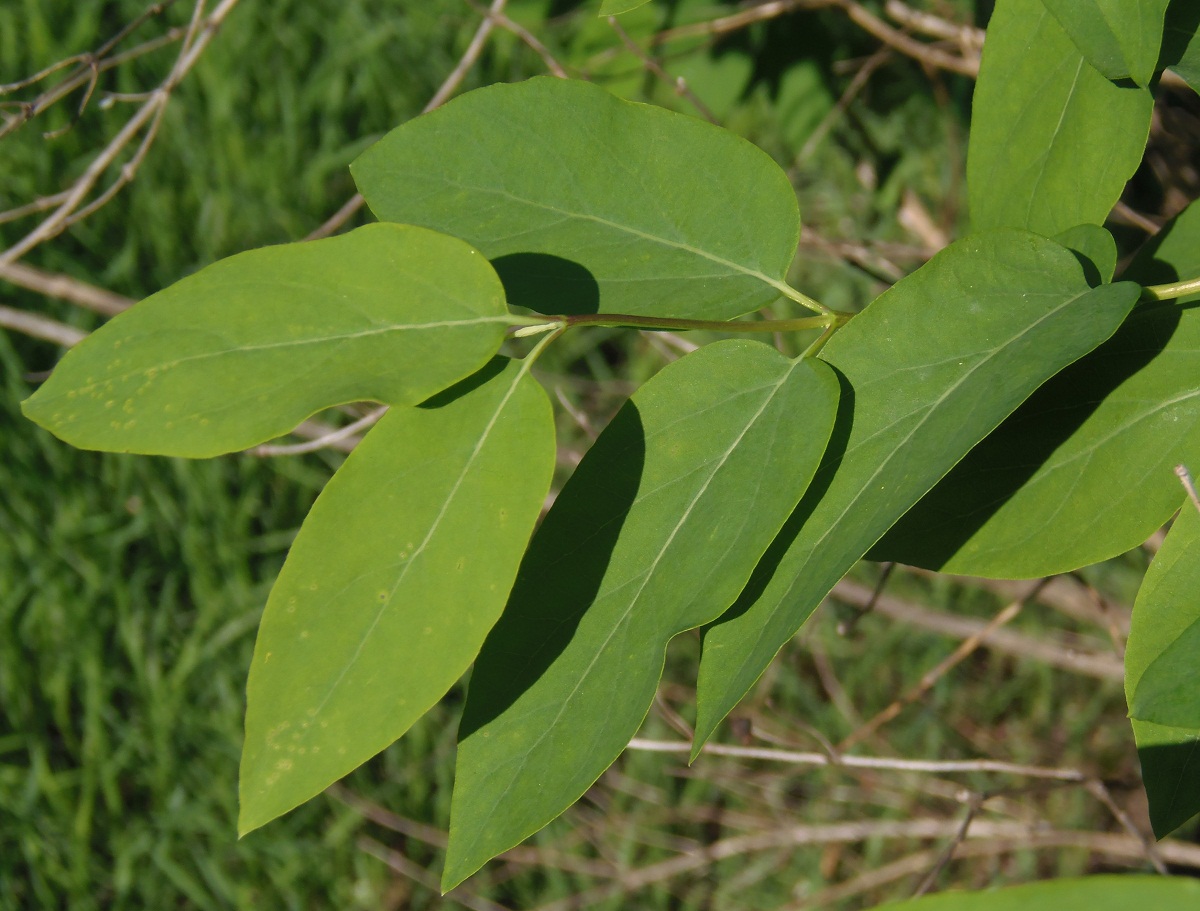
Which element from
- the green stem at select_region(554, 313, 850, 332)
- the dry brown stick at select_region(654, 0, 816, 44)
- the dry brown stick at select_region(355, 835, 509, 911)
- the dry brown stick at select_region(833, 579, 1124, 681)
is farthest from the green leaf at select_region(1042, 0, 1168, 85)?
the dry brown stick at select_region(355, 835, 509, 911)

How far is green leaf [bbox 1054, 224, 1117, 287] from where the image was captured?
950 mm

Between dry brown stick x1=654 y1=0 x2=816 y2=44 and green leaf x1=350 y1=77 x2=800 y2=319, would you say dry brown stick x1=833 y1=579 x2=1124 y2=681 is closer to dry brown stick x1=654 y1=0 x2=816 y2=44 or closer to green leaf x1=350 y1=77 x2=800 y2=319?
dry brown stick x1=654 y1=0 x2=816 y2=44

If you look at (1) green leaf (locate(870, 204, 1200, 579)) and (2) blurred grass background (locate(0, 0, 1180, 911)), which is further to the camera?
(2) blurred grass background (locate(0, 0, 1180, 911))

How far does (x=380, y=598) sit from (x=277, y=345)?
208mm

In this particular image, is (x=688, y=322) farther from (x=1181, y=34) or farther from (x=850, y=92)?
(x=850, y=92)

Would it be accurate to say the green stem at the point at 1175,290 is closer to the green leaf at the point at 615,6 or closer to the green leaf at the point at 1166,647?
the green leaf at the point at 1166,647

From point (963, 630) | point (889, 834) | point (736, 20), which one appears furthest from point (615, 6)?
point (889, 834)

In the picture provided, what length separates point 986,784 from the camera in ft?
9.75

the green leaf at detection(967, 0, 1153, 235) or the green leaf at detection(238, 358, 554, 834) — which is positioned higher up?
the green leaf at detection(967, 0, 1153, 235)

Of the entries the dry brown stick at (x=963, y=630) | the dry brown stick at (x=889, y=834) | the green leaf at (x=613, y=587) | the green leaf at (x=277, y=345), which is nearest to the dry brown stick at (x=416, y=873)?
the dry brown stick at (x=889, y=834)

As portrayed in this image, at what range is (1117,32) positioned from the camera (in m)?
0.90

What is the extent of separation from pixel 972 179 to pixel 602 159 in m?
0.36

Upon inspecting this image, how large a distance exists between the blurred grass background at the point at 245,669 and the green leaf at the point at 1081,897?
7.55 feet

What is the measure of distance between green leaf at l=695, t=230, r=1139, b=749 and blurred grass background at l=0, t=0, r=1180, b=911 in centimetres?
178
